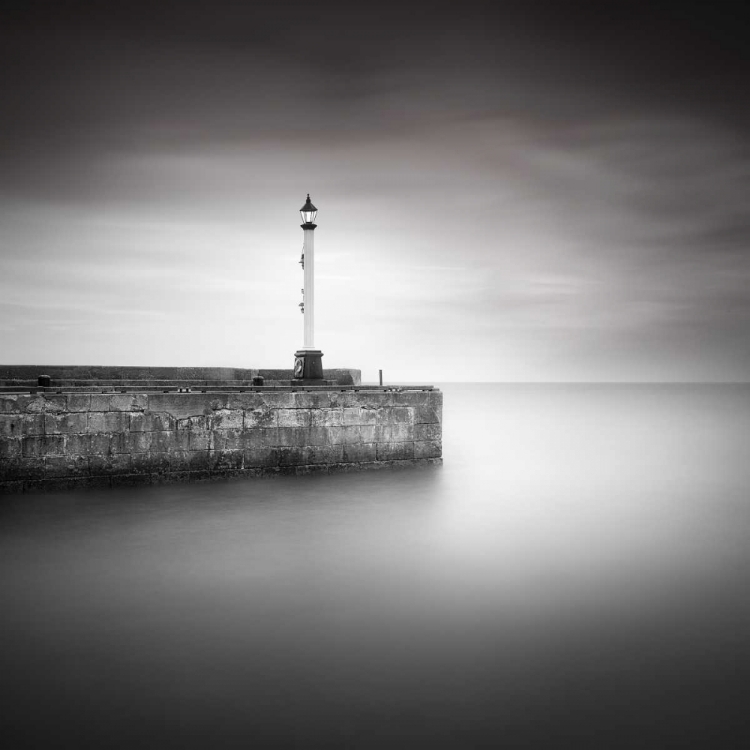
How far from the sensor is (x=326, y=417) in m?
9.36

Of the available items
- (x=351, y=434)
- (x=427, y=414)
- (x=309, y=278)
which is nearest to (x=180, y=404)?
(x=351, y=434)

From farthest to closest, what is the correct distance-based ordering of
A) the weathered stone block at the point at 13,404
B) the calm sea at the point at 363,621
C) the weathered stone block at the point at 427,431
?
1. the weathered stone block at the point at 427,431
2. the weathered stone block at the point at 13,404
3. the calm sea at the point at 363,621

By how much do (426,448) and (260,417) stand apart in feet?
8.99

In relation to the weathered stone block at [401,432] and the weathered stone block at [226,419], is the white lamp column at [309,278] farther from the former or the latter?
the weathered stone block at [226,419]

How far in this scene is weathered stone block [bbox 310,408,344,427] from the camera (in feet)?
30.4

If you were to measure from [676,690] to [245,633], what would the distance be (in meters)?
2.17

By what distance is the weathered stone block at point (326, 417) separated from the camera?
30.4ft

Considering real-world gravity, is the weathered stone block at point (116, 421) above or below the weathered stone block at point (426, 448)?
above

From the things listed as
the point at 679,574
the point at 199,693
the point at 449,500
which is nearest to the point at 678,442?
the point at 449,500

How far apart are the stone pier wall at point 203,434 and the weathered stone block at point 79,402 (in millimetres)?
10

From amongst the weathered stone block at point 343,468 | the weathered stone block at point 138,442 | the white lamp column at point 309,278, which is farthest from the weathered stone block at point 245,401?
the white lamp column at point 309,278

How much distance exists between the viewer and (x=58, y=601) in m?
4.38

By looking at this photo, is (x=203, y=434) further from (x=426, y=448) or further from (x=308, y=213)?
(x=308, y=213)

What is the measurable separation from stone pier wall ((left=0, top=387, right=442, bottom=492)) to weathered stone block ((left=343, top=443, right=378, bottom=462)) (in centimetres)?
1
